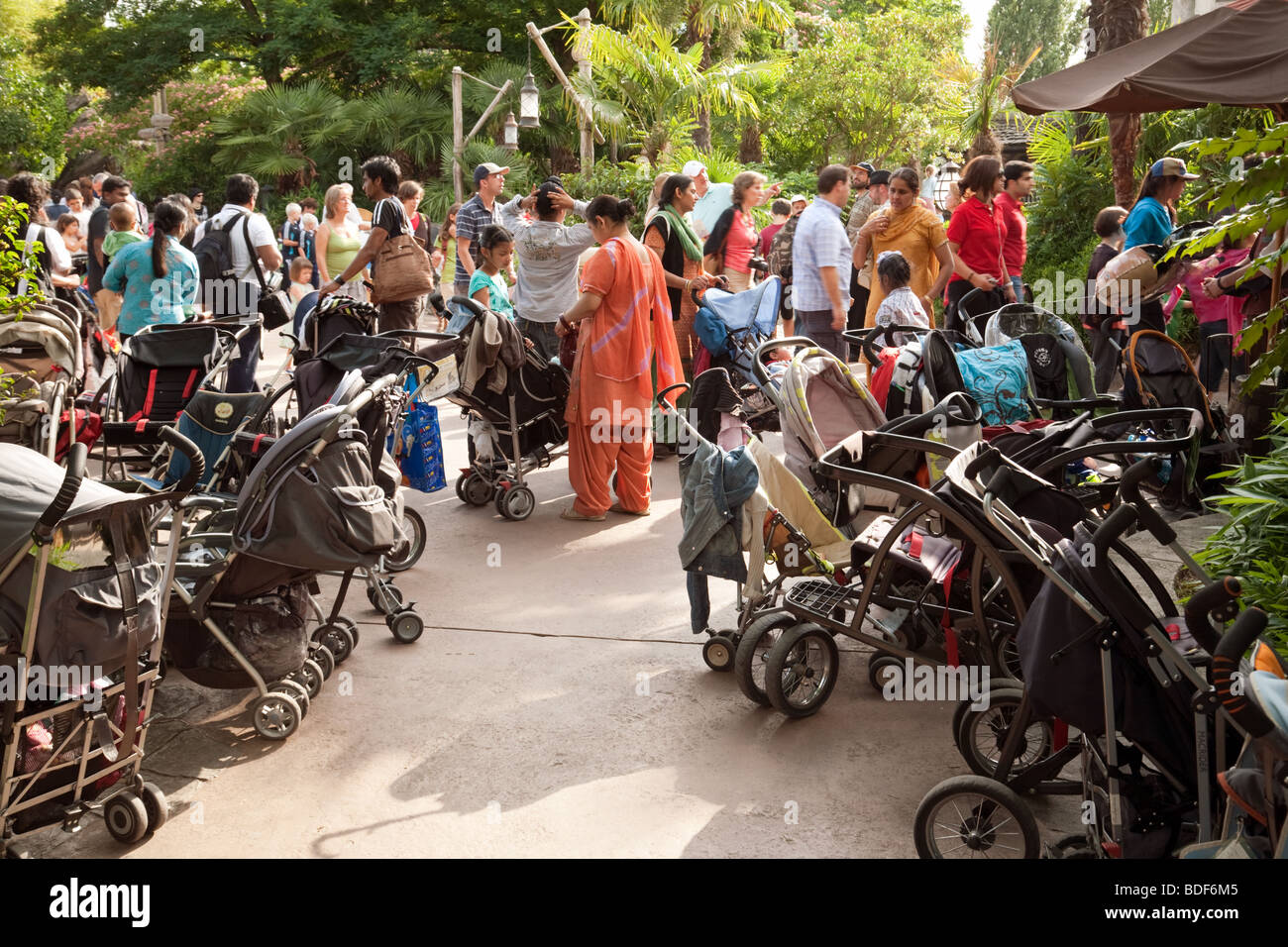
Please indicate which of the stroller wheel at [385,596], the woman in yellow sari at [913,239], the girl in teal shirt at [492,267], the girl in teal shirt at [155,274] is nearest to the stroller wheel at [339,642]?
the stroller wheel at [385,596]

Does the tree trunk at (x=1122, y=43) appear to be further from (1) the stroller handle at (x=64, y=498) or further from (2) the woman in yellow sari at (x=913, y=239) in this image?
(1) the stroller handle at (x=64, y=498)

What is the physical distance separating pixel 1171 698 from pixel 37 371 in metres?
5.54

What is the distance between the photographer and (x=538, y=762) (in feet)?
14.2

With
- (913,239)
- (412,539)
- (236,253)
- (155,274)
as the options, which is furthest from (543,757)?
(236,253)

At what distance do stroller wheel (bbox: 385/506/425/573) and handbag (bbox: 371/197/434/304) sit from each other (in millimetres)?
2224

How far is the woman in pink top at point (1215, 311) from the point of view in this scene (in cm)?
748

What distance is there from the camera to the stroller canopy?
345cm

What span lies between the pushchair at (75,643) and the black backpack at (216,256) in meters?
5.78

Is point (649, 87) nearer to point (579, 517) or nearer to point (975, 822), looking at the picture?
point (579, 517)

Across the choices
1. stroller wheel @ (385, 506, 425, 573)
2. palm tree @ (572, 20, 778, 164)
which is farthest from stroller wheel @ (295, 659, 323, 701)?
palm tree @ (572, 20, 778, 164)

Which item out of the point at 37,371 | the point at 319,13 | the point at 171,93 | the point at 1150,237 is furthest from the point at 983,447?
the point at 171,93

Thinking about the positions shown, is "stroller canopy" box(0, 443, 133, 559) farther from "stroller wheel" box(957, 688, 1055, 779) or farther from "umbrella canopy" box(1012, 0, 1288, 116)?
"umbrella canopy" box(1012, 0, 1288, 116)

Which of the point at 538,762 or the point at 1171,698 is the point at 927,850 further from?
the point at 538,762

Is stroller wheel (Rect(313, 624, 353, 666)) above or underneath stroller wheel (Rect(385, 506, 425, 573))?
underneath
